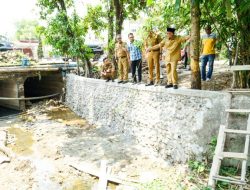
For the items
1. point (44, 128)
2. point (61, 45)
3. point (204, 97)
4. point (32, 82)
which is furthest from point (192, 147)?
point (32, 82)

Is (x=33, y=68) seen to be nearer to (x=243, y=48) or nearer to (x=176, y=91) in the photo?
(x=176, y=91)

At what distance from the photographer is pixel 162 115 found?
9.21 m

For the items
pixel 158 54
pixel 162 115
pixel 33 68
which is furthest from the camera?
pixel 33 68

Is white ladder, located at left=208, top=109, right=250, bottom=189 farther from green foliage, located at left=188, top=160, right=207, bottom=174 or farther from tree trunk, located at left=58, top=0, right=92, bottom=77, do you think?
tree trunk, located at left=58, top=0, right=92, bottom=77

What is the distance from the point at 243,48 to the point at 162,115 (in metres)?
2.80

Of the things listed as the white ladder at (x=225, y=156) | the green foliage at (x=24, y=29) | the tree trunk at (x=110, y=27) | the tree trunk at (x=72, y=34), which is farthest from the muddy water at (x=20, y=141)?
the green foliage at (x=24, y=29)

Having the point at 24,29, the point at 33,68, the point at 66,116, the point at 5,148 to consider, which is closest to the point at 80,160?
the point at 5,148

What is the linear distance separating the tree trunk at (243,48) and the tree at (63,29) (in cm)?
980

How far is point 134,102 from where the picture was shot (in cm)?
1070

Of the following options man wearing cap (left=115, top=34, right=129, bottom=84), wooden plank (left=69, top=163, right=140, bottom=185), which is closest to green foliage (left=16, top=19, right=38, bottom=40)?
man wearing cap (left=115, top=34, right=129, bottom=84)

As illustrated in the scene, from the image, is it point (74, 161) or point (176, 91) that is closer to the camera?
point (176, 91)

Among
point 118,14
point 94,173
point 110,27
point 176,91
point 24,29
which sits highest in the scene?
point 24,29

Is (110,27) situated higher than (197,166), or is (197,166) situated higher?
(110,27)

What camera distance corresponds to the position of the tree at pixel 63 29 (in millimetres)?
16172
